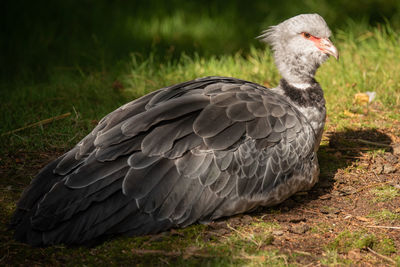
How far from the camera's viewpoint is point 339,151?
4785 millimetres

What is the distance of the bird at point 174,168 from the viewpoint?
3.31 metres

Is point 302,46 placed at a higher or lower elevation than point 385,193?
higher

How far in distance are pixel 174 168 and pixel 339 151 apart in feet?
6.08

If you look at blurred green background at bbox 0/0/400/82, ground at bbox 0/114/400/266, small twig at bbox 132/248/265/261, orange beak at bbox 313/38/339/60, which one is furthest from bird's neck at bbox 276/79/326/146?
blurred green background at bbox 0/0/400/82

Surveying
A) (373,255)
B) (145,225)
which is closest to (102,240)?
(145,225)

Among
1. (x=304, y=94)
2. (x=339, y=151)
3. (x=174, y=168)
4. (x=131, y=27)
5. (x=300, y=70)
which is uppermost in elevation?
(x=300, y=70)

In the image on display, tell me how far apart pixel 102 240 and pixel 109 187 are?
31 cm

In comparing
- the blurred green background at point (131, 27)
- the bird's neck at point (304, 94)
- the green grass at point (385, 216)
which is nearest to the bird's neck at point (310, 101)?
the bird's neck at point (304, 94)

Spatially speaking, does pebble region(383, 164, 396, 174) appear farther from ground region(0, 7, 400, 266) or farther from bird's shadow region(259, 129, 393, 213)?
bird's shadow region(259, 129, 393, 213)

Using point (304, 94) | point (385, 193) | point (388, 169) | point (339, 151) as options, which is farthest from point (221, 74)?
point (385, 193)

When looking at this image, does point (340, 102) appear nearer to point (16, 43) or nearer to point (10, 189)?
point (10, 189)

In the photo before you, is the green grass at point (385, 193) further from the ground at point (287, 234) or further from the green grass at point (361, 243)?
the green grass at point (361, 243)

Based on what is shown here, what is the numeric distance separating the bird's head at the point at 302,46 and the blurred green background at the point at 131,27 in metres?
2.53

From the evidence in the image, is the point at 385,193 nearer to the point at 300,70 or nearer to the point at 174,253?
the point at 300,70
